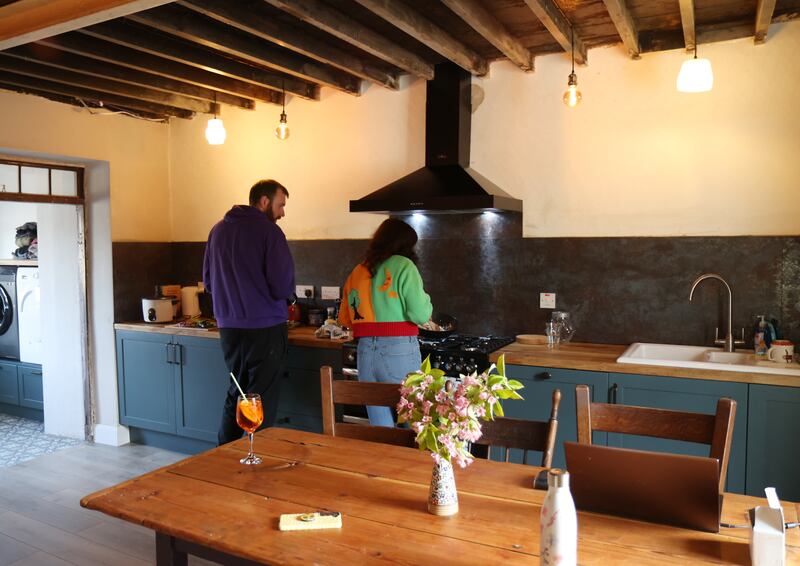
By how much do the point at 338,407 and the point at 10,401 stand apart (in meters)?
3.46

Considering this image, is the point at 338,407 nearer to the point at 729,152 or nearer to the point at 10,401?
the point at 729,152

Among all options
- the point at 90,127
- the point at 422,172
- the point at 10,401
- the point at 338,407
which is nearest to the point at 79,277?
the point at 90,127

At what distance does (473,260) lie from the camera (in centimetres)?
384

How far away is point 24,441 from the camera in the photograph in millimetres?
4754

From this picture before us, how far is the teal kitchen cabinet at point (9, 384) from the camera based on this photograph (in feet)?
17.7

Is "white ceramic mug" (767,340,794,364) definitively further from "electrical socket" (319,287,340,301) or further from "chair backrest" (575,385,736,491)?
"electrical socket" (319,287,340,301)

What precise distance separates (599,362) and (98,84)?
319cm

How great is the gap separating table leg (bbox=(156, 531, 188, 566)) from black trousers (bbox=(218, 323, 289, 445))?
6.21 ft

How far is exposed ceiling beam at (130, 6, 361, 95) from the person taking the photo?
9.16 ft

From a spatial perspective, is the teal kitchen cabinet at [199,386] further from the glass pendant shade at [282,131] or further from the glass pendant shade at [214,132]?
the glass pendant shade at [282,131]

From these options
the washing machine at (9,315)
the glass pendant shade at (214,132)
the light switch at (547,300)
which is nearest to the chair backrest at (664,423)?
the light switch at (547,300)

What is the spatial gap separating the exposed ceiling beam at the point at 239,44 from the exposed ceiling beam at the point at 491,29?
41.9 inches

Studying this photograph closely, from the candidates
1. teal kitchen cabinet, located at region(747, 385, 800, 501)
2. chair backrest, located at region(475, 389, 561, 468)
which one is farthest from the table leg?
teal kitchen cabinet, located at region(747, 385, 800, 501)

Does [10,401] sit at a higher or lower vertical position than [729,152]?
lower
